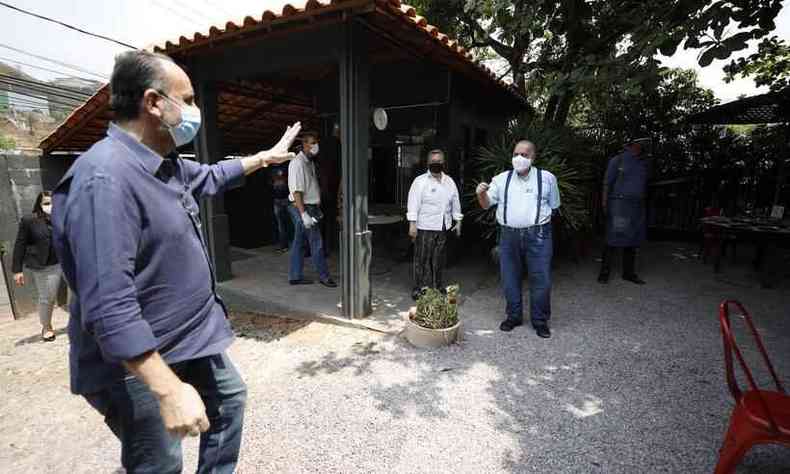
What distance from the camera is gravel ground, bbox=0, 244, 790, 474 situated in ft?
7.86

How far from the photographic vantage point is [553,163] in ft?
18.2

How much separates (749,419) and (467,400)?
1637 millimetres

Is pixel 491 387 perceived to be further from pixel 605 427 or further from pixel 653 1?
pixel 653 1

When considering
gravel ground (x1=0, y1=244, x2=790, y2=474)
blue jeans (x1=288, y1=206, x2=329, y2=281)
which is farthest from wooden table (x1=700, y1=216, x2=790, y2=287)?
blue jeans (x1=288, y1=206, x2=329, y2=281)

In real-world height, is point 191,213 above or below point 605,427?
above

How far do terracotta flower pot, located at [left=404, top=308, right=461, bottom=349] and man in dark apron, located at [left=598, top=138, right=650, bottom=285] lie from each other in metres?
3.29

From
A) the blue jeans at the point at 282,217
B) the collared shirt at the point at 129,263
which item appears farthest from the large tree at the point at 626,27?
the blue jeans at the point at 282,217

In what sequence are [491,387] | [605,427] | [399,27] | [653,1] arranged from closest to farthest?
[605,427]
[491,387]
[653,1]
[399,27]

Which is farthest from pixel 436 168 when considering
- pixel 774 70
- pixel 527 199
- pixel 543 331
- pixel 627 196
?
pixel 774 70

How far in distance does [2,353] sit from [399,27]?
5969 mm

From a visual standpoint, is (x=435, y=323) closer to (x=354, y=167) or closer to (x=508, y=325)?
(x=508, y=325)

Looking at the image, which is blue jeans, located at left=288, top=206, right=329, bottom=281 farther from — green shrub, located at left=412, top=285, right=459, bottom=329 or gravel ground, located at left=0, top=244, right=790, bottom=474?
green shrub, located at left=412, top=285, right=459, bottom=329

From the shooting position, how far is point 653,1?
12.1 feet

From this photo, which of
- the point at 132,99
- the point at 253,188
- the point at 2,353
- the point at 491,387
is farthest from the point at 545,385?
the point at 253,188
